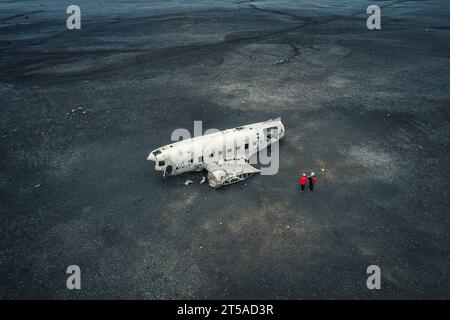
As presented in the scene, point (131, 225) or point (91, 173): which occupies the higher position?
point (91, 173)

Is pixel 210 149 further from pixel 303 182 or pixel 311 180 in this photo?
pixel 311 180

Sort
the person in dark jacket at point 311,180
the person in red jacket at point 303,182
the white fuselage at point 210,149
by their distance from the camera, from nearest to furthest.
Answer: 1. the person in red jacket at point 303,182
2. the person in dark jacket at point 311,180
3. the white fuselage at point 210,149

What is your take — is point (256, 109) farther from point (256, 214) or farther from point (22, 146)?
point (22, 146)

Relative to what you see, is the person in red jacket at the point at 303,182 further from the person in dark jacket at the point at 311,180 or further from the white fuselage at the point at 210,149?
the white fuselage at the point at 210,149

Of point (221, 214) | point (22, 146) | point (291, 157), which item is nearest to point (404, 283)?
point (221, 214)

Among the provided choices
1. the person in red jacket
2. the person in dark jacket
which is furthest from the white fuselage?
the person in dark jacket

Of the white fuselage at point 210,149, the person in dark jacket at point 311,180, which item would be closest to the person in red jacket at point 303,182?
the person in dark jacket at point 311,180

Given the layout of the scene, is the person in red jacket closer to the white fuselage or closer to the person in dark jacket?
the person in dark jacket
